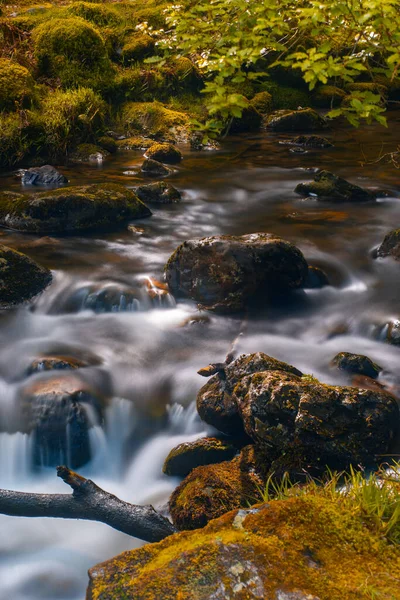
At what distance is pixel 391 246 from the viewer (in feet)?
23.2

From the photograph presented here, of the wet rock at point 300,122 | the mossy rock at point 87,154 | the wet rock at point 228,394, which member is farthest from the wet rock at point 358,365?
the wet rock at point 300,122

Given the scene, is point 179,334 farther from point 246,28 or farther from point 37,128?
point 37,128

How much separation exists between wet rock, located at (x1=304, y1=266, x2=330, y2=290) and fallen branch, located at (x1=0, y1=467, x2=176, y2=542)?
3929 mm

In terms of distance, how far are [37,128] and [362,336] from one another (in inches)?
333

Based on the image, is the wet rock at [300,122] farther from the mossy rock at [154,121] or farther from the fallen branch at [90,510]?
the fallen branch at [90,510]

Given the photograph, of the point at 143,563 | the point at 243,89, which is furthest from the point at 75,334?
the point at 243,89

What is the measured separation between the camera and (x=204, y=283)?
5.91m

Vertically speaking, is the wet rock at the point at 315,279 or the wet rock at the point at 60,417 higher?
the wet rock at the point at 315,279

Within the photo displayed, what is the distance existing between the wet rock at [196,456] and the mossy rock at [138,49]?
14823mm

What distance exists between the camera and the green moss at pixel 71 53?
14.3m

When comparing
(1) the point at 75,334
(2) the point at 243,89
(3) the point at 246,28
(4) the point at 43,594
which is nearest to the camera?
(4) the point at 43,594

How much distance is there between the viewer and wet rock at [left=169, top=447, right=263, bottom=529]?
3287 mm

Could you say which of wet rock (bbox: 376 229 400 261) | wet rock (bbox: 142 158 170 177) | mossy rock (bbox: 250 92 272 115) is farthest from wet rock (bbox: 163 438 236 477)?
mossy rock (bbox: 250 92 272 115)

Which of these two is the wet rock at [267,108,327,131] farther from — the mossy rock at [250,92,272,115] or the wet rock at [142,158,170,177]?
the wet rock at [142,158,170,177]
